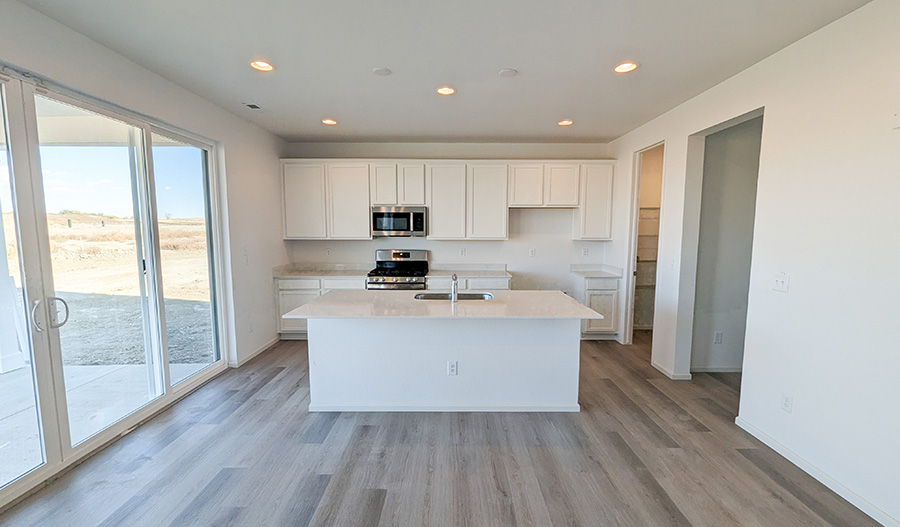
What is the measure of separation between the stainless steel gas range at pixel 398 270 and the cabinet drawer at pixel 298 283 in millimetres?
701

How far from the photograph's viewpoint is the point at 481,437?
247 cm

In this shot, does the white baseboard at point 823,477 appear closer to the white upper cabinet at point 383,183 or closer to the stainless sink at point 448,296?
the stainless sink at point 448,296

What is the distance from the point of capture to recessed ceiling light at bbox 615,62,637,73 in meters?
2.42

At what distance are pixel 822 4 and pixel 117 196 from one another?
4.45 meters

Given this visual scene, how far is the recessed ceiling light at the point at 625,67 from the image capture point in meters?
2.42

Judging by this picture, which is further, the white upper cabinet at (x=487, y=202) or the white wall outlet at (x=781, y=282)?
the white upper cabinet at (x=487, y=202)

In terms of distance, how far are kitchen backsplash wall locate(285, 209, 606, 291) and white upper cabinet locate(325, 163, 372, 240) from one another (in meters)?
0.33

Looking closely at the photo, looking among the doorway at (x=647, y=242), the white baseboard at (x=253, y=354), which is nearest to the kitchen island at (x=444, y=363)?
the white baseboard at (x=253, y=354)

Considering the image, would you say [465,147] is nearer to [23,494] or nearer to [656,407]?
[656,407]

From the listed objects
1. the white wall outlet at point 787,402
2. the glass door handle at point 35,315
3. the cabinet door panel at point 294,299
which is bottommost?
the white wall outlet at point 787,402

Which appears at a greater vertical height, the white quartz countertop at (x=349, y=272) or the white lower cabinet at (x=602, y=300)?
the white quartz countertop at (x=349, y=272)

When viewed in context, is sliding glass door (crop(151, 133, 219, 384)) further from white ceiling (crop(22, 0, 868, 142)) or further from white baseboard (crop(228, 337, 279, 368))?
white ceiling (crop(22, 0, 868, 142))

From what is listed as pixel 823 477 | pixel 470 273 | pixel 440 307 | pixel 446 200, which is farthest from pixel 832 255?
pixel 446 200

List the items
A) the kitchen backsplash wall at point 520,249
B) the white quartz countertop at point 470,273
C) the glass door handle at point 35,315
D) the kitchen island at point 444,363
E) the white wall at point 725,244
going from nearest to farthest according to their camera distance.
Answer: the glass door handle at point 35,315, the kitchen island at point 444,363, the white wall at point 725,244, the white quartz countertop at point 470,273, the kitchen backsplash wall at point 520,249
